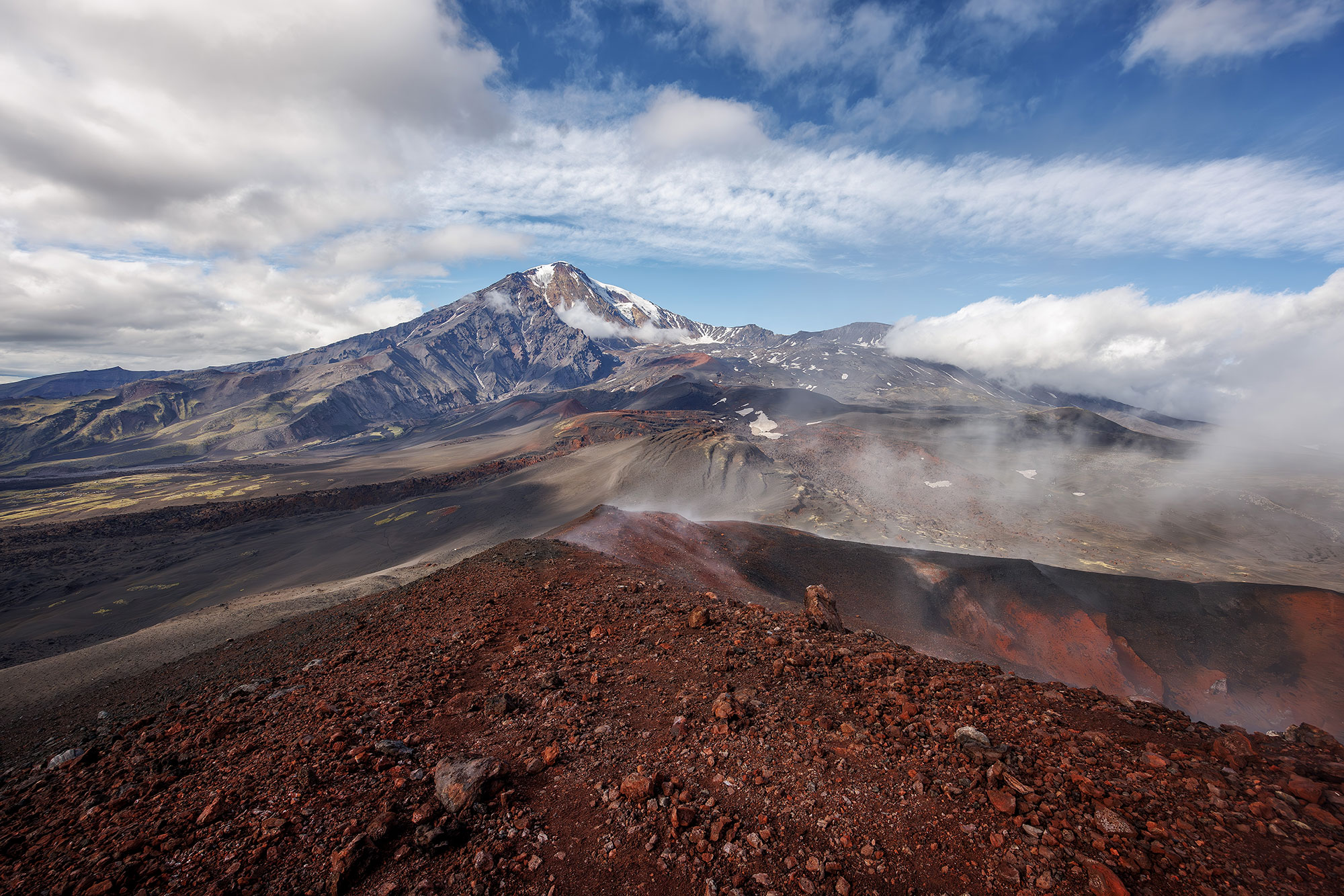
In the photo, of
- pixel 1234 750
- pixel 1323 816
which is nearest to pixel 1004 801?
pixel 1323 816

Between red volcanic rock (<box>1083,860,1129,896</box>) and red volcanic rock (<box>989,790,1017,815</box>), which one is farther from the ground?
red volcanic rock (<box>1083,860,1129,896</box>)

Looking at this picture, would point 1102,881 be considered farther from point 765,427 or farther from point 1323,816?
point 765,427

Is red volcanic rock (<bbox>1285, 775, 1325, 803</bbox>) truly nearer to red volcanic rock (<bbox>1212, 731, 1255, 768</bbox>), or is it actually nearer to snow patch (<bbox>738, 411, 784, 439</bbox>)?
red volcanic rock (<bbox>1212, 731, 1255, 768</bbox>)

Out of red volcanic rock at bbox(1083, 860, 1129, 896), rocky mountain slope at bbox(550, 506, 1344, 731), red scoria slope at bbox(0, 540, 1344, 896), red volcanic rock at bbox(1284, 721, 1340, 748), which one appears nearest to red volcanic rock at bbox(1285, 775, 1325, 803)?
red scoria slope at bbox(0, 540, 1344, 896)

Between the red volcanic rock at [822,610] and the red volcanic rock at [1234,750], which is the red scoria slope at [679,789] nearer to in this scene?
the red volcanic rock at [1234,750]

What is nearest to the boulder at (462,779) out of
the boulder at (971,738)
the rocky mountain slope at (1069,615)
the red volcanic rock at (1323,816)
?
the boulder at (971,738)

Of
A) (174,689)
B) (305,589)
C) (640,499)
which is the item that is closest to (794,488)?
(640,499)

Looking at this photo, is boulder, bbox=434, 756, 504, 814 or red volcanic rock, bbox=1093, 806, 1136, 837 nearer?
red volcanic rock, bbox=1093, 806, 1136, 837

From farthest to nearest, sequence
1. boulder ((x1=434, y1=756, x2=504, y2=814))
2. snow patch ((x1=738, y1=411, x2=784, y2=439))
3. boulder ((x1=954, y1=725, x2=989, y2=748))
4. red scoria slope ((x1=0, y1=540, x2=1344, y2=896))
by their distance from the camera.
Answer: snow patch ((x1=738, y1=411, x2=784, y2=439)), boulder ((x1=954, y1=725, x2=989, y2=748)), boulder ((x1=434, y1=756, x2=504, y2=814)), red scoria slope ((x1=0, y1=540, x2=1344, y2=896))
